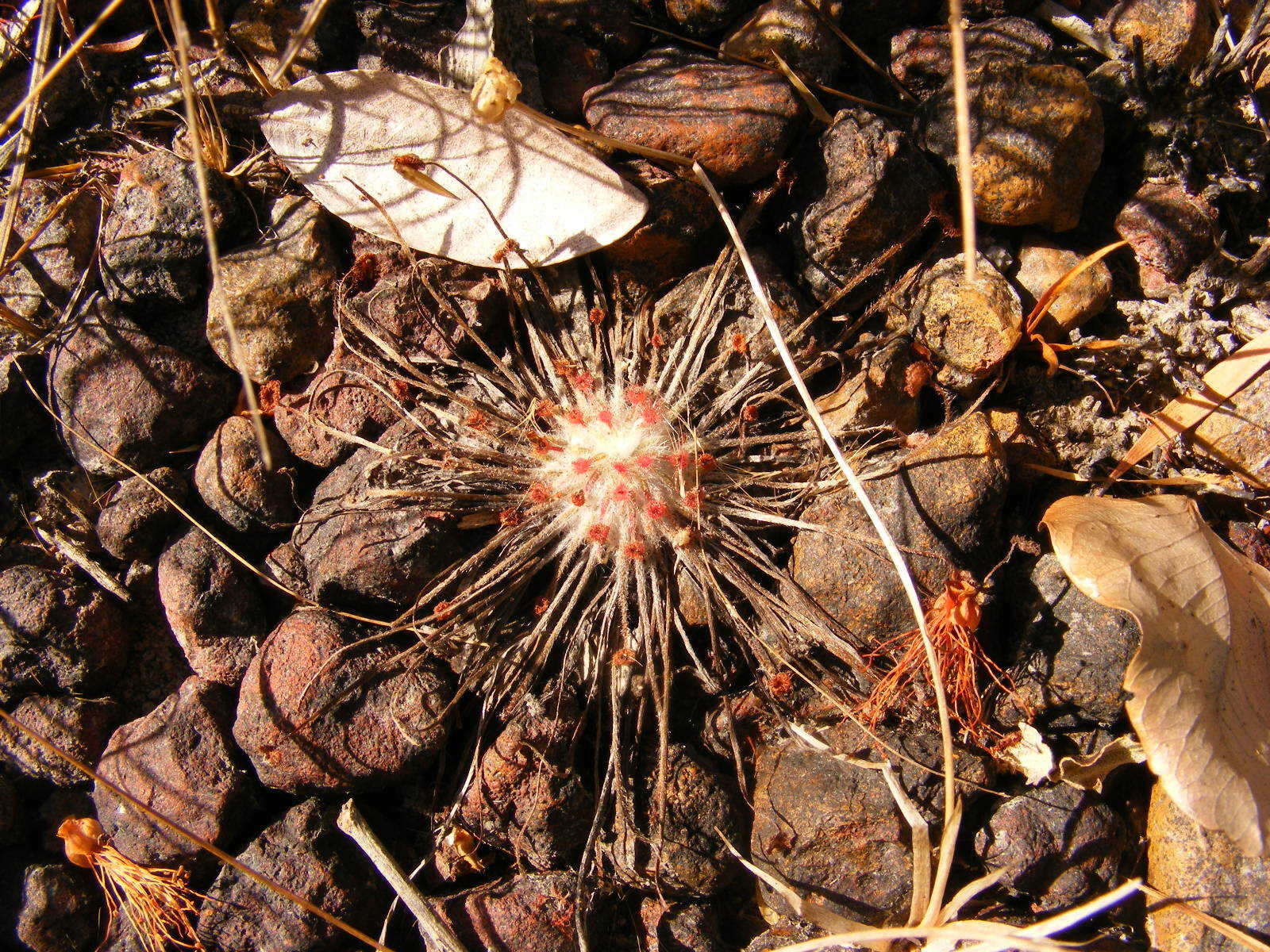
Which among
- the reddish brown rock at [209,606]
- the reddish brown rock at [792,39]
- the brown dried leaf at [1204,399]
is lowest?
the reddish brown rock at [209,606]

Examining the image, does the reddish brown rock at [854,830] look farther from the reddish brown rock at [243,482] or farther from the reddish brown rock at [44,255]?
the reddish brown rock at [44,255]

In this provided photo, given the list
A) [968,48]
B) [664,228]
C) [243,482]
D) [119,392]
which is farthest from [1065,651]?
[119,392]

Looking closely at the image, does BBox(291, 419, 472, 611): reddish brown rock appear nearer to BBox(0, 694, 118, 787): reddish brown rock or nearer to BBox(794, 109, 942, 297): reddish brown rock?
BBox(0, 694, 118, 787): reddish brown rock

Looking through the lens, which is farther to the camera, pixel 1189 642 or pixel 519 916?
pixel 519 916

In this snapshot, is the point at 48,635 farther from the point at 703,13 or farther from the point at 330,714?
the point at 703,13

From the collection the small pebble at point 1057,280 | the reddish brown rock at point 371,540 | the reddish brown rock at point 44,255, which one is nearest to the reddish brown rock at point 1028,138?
the small pebble at point 1057,280

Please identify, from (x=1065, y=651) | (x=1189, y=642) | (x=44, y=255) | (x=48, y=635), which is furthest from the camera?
(x=44, y=255)

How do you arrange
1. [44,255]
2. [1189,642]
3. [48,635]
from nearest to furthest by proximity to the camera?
1. [1189,642]
2. [48,635]
3. [44,255]

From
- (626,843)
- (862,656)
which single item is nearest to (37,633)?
(626,843)
